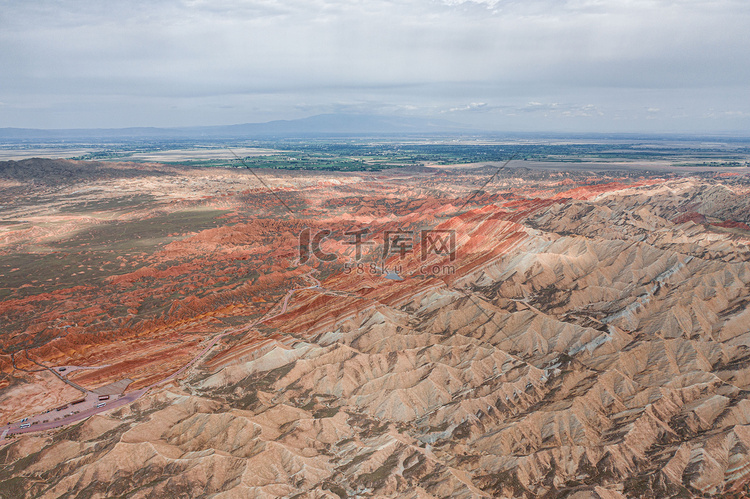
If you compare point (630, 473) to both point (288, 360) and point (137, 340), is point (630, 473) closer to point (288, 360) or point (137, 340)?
point (288, 360)

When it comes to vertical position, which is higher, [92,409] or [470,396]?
[470,396]

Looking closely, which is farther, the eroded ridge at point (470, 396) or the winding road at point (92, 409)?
the winding road at point (92, 409)

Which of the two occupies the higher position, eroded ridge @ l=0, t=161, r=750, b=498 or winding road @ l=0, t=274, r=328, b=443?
eroded ridge @ l=0, t=161, r=750, b=498

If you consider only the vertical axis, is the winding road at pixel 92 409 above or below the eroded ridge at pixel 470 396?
below

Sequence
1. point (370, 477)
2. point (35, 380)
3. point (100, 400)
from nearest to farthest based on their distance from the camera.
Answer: point (370, 477), point (100, 400), point (35, 380)

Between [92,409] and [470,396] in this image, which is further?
[92,409]

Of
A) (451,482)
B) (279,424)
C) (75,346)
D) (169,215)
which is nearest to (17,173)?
(169,215)

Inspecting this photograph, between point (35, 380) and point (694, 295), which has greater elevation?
point (694, 295)

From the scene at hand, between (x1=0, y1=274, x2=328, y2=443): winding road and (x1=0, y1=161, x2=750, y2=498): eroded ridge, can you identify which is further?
(x1=0, y1=274, x2=328, y2=443): winding road

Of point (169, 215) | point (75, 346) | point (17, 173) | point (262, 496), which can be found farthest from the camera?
point (17, 173)

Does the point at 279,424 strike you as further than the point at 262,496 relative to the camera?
Yes

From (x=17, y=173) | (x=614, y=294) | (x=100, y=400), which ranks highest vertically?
(x=17, y=173)
